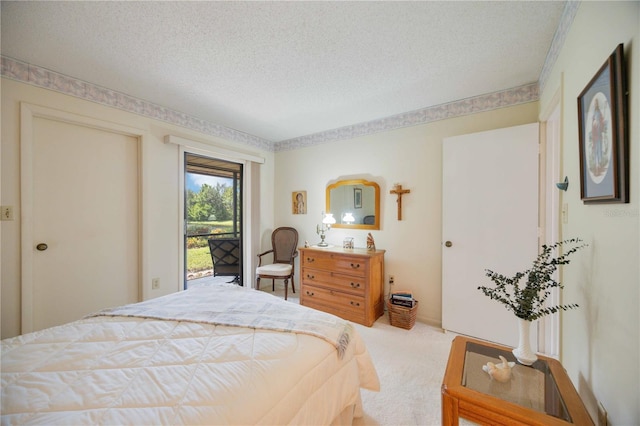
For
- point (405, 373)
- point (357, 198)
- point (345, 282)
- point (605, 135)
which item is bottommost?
point (405, 373)

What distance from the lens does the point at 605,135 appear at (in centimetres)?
96

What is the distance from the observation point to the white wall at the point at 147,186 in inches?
77.9

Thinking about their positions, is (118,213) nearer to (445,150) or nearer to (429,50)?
(429,50)

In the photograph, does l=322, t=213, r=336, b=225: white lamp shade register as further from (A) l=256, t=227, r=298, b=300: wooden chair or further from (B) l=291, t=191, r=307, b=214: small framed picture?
(A) l=256, t=227, r=298, b=300: wooden chair

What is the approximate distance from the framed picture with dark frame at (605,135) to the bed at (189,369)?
133cm

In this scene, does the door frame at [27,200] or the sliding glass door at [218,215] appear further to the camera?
the sliding glass door at [218,215]

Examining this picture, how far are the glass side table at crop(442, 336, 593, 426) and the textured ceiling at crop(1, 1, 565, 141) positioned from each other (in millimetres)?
1996

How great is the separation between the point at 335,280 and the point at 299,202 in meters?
1.51

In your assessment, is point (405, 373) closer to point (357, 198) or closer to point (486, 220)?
point (486, 220)

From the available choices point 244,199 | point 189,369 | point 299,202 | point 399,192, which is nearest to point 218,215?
point 244,199

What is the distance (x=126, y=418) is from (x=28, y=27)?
2470 mm

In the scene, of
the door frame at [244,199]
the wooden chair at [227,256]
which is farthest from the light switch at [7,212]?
the wooden chair at [227,256]

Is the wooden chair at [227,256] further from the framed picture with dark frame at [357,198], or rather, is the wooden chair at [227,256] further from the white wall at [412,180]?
the framed picture with dark frame at [357,198]

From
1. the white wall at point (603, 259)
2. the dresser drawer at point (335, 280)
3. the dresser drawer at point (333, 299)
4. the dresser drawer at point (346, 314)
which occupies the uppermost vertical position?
the white wall at point (603, 259)
